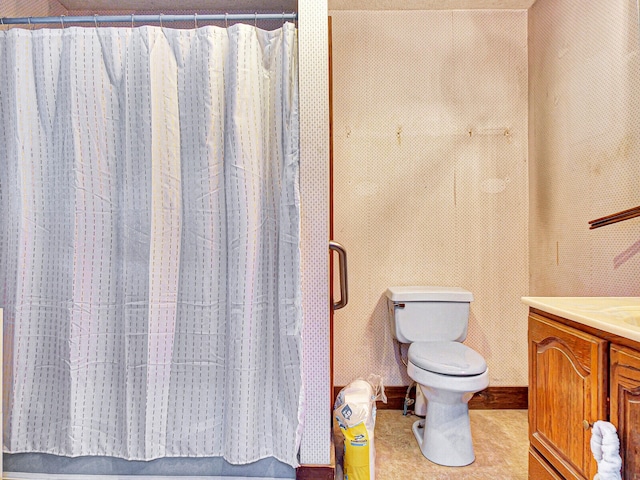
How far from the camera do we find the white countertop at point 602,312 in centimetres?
103

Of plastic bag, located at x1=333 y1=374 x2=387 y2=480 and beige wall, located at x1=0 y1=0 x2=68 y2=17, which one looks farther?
beige wall, located at x1=0 y1=0 x2=68 y2=17

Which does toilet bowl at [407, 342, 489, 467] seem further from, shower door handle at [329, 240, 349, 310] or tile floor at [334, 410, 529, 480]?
shower door handle at [329, 240, 349, 310]

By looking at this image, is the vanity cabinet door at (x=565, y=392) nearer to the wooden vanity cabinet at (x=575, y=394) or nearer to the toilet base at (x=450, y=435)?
the wooden vanity cabinet at (x=575, y=394)

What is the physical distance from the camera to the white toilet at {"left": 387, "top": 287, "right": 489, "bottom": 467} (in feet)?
5.87

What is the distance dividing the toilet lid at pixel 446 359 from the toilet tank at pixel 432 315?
11cm

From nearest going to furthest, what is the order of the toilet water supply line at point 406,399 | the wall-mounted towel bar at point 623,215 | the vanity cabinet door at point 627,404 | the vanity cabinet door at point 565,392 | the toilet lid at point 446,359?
1. the vanity cabinet door at point 627,404
2. the vanity cabinet door at point 565,392
3. the wall-mounted towel bar at point 623,215
4. the toilet lid at point 446,359
5. the toilet water supply line at point 406,399

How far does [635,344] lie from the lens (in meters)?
0.99

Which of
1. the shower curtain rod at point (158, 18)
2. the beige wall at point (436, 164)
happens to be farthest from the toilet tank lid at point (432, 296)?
the shower curtain rod at point (158, 18)

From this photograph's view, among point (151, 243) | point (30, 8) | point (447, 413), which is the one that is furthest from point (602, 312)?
point (30, 8)

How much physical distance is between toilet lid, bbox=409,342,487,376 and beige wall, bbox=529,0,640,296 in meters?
0.63

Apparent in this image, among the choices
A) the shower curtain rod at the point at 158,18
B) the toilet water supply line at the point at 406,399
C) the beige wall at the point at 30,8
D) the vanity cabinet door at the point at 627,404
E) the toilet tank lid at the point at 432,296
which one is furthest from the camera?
the toilet water supply line at the point at 406,399

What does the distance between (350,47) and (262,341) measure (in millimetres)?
1854

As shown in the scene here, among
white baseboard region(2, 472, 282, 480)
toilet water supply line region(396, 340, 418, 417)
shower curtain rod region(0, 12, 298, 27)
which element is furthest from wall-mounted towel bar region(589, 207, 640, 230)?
white baseboard region(2, 472, 282, 480)

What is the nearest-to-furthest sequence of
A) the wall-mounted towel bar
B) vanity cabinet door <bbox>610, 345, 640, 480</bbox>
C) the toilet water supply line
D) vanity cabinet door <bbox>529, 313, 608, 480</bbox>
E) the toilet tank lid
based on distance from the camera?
vanity cabinet door <bbox>610, 345, 640, 480</bbox> → vanity cabinet door <bbox>529, 313, 608, 480</bbox> → the wall-mounted towel bar → the toilet tank lid → the toilet water supply line
